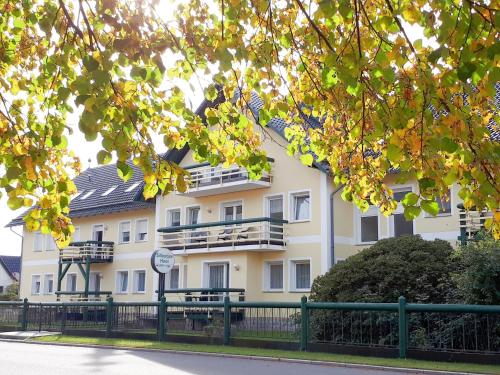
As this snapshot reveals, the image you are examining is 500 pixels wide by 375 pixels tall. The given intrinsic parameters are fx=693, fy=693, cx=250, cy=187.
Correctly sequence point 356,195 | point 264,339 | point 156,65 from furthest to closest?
1. point 264,339
2. point 356,195
3. point 156,65

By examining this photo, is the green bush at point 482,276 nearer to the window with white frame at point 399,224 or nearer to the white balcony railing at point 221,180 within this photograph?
the window with white frame at point 399,224

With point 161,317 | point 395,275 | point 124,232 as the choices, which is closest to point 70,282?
point 124,232

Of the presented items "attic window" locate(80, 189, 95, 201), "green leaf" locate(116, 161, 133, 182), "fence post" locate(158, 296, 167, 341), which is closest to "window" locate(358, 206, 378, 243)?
"fence post" locate(158, 296, 167, 341)

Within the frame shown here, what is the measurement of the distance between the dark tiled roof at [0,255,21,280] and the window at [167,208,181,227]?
145ft

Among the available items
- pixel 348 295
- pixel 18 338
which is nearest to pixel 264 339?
pixel 348 295

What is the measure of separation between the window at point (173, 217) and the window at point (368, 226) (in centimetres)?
977

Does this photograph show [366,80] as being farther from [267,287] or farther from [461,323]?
[267,287]

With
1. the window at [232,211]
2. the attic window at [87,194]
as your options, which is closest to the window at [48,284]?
the attic window at [87,194]

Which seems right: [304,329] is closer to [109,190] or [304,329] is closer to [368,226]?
[368,226]

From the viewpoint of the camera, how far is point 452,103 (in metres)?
6.55

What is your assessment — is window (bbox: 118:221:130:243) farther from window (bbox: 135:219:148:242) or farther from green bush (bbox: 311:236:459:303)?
green bush (bbox: 311:236:459:303)

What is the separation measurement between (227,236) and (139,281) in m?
9.27

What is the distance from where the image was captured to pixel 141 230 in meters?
38.1

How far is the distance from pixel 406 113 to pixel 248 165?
2053 millimetres
